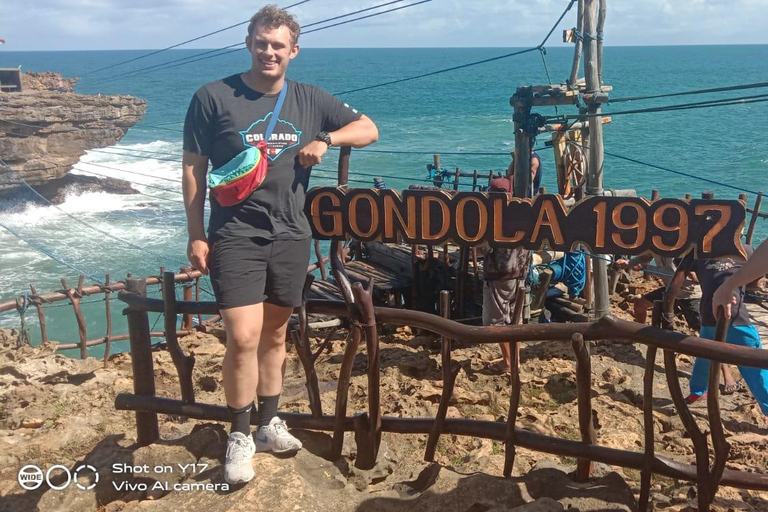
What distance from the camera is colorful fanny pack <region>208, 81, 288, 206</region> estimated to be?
3.18 meters

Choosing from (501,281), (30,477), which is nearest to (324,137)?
(30,477)

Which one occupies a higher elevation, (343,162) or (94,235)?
(343,162)

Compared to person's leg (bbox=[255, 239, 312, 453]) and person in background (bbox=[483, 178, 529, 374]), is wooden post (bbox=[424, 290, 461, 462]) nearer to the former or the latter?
person's leg (bbox=[255, 239, 312, 453])

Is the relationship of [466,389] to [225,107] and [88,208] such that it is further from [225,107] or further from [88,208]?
[88,208]

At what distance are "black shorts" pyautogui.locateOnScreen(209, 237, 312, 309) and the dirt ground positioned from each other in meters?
0.74

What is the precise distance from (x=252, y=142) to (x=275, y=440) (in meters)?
1.38

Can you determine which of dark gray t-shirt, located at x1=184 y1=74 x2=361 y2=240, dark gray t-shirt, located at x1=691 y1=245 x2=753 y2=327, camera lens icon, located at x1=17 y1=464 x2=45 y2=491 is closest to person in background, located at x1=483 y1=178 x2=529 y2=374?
dark gray t-shirt, located at x1=691 y1=245 x2=753 y2=327

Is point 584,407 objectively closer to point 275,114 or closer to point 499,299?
point 275,114

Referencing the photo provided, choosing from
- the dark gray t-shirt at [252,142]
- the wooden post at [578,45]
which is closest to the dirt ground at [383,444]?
the dark gray t-shirt at [252,142]

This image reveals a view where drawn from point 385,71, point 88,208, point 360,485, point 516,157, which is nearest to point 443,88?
point 385,71

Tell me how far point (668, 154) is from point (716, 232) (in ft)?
156

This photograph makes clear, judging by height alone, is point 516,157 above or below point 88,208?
above

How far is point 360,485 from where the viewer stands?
339 cm

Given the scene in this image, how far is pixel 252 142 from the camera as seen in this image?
3.26 metres
